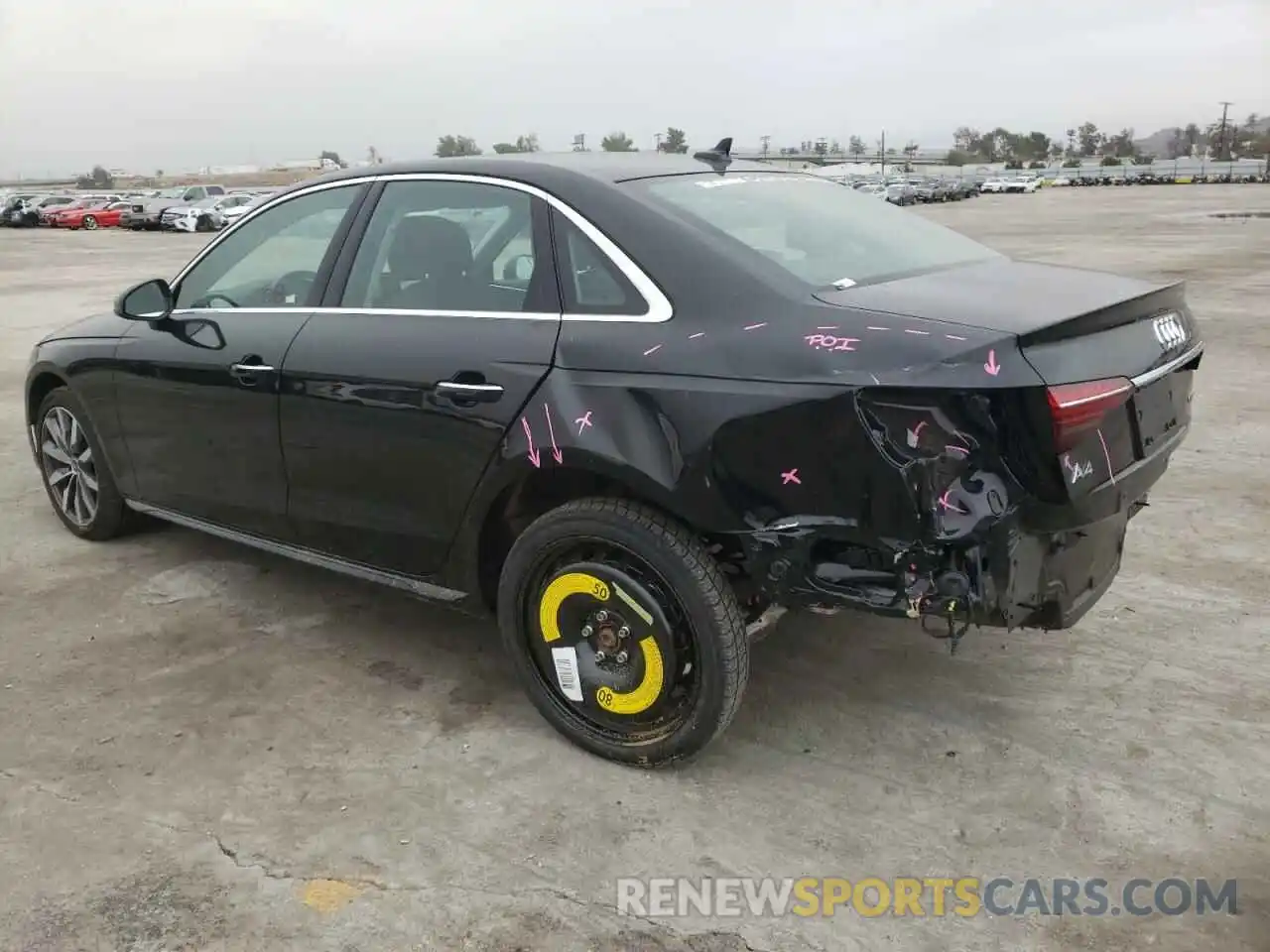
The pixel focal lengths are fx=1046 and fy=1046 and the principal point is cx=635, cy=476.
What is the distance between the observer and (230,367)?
3.79 m

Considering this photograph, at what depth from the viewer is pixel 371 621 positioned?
4098mm

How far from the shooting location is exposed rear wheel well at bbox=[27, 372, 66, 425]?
4.89 m

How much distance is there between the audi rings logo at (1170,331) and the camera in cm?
287

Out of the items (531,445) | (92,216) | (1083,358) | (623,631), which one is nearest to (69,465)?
(531,445)

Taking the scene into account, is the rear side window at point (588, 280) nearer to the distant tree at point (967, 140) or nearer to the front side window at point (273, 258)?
the front side window at point (273, 258)

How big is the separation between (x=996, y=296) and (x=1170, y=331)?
58 cm

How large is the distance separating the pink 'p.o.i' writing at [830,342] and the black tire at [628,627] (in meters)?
0.62

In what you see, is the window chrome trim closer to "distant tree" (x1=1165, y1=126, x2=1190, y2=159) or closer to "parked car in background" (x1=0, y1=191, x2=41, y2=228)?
"parked car in background" (x1=0, y1=191, x2=41, y2=228)

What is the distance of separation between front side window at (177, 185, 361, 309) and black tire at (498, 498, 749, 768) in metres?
1.42

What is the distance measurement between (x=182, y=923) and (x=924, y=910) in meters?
1.75

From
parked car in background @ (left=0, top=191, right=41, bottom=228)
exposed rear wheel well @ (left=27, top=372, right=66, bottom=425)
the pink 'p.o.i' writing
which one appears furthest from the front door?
parked car in background @ (left=0, top=191, right=41, bottom=228)

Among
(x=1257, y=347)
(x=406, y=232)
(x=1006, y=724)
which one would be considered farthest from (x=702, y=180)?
(x=1257, y=347)

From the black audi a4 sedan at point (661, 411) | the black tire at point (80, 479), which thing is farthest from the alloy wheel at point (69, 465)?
the black audi a4 sedan at point (661, 411)

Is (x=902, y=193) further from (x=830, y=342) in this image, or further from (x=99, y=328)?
(x=830, y=342)
